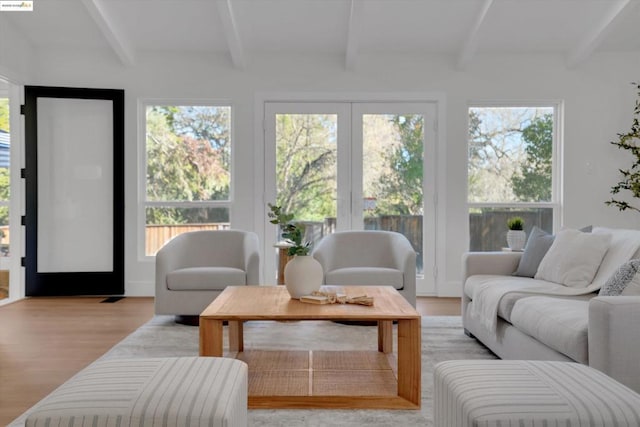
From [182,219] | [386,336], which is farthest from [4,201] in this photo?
[386,336]

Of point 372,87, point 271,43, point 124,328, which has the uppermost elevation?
point 271,43

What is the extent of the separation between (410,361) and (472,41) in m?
3.71

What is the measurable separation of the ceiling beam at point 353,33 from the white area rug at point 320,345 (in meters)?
2.66

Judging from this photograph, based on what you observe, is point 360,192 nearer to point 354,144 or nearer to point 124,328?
point 354,144

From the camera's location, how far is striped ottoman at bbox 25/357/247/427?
150cm

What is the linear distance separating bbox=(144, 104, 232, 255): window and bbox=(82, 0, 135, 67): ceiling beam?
57 cm

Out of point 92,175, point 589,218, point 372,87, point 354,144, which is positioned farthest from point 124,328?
point 589,218

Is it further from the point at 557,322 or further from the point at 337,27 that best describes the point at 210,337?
the point at 337,27

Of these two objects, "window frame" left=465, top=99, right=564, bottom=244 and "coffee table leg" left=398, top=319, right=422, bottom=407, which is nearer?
"coffee table leg" left=398, top=319, right=422, bottom=407

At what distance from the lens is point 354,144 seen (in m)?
5.72

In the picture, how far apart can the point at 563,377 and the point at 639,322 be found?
1.76 ft

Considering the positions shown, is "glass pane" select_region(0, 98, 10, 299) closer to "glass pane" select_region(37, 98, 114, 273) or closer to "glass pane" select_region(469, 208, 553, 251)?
"glass pane" select_region(37, 98, 114, 273)

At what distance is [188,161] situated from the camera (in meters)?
5.79

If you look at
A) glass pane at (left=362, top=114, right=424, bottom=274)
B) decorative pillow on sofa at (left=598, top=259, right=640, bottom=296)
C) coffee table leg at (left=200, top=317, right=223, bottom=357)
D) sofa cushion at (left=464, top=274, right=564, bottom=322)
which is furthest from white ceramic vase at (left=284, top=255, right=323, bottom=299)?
glass pane at (left=362, top=114, right=424, bottom=274)
